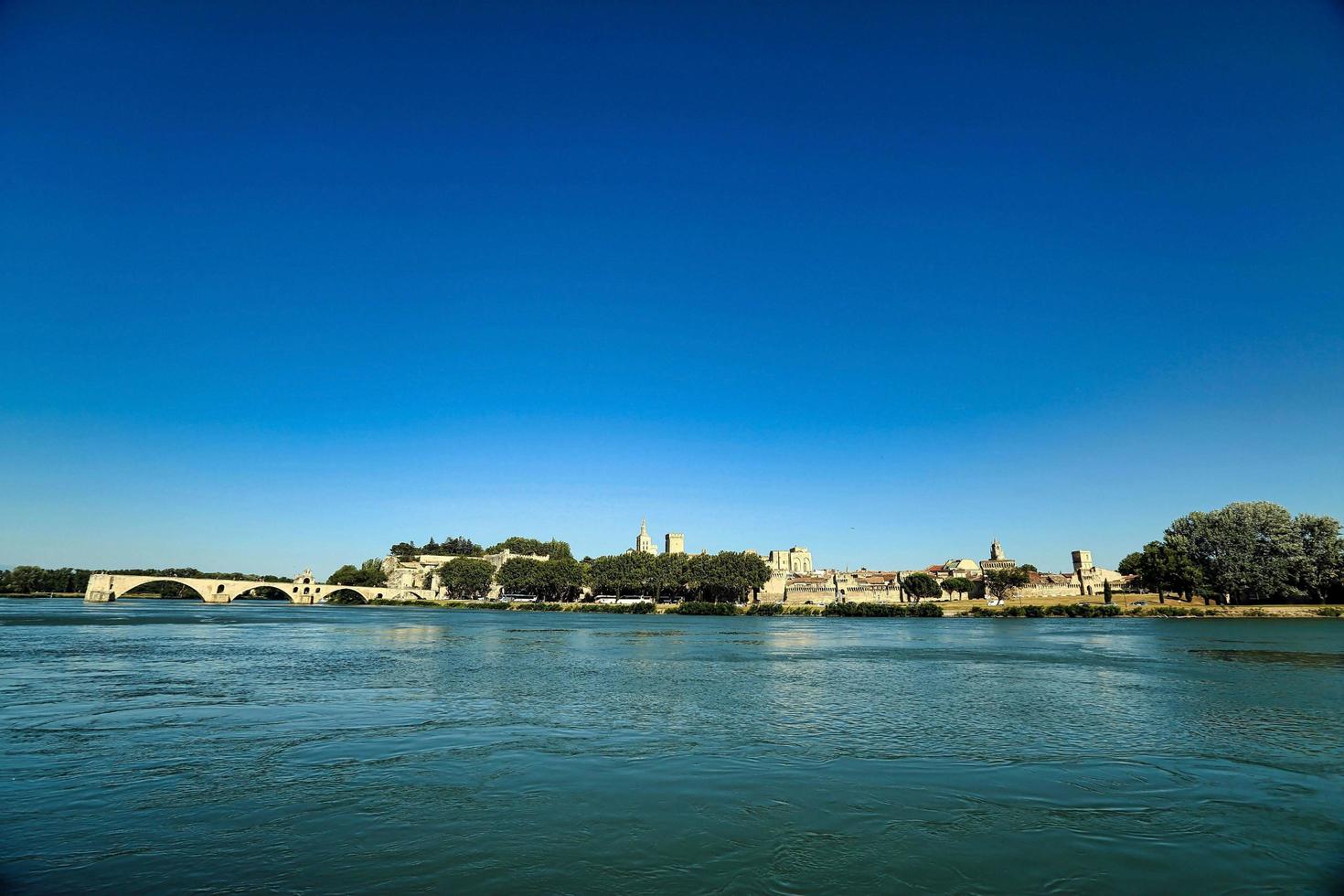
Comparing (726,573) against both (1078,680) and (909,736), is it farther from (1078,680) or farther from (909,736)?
(909,736)

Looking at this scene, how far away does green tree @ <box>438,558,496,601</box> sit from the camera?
133875mm

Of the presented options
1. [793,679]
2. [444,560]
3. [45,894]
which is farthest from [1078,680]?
[444,560]

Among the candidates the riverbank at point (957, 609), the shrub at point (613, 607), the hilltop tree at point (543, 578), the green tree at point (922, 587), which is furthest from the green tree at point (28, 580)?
the green tree at point (922, 587)

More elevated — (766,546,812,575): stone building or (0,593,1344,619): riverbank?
(766,546,812,575): stone building

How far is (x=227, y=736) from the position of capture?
15297 mm

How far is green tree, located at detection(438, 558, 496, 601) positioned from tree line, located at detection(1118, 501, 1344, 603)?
105m

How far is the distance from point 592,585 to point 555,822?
381ft

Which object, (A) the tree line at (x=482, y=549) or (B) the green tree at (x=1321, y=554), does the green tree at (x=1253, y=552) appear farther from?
(A) the tree line at (x=482, y=549)

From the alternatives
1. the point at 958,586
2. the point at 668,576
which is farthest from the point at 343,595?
the point at 958,586

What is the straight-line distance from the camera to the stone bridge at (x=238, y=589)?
106 meters

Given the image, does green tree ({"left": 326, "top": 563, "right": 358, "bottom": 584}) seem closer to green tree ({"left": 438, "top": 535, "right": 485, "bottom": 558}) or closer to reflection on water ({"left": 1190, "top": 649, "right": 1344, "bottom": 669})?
green tree ({"left": 438, "top": 535, "right": 485, "bottom": 558})

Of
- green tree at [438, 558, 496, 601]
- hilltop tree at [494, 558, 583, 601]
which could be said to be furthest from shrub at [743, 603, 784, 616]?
green tree at [438, 558, 496, 601]

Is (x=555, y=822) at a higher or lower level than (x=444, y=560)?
lower

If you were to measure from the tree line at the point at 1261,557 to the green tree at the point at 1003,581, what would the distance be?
42.1 meters
